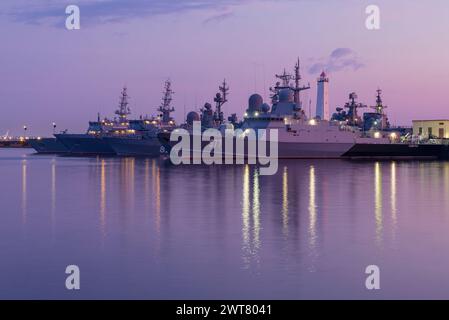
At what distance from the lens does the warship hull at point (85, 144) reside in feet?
360

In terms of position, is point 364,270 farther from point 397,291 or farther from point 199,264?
point 199,264

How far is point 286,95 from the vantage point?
76.6 m

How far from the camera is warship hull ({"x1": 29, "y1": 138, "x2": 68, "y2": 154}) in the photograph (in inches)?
5069

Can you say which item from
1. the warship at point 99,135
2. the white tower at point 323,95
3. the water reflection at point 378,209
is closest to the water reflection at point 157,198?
the water reflection at point 378,209

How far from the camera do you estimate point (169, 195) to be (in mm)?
32094

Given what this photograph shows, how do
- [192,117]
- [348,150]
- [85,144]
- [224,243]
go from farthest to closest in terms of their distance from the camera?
[85,144] → [192,117] → [348,150] → [224,243]

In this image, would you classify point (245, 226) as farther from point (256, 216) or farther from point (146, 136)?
point (146, 136)

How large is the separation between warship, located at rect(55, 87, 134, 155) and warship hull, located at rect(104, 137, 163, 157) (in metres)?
8.21

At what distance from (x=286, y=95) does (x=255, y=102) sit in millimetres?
4742

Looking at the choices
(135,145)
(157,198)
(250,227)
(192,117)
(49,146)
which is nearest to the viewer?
(250,227)

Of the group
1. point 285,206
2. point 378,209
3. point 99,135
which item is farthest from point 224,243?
point 99,135

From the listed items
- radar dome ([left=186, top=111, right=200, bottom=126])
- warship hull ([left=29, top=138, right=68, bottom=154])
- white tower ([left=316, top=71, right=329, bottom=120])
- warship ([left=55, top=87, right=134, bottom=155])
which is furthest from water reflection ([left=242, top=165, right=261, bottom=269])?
warship hull ([left=29, top=138, right=68, bottom=154])

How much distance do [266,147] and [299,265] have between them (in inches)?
2326

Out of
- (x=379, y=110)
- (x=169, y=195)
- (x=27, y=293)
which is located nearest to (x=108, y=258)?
(x=27, y=293)
